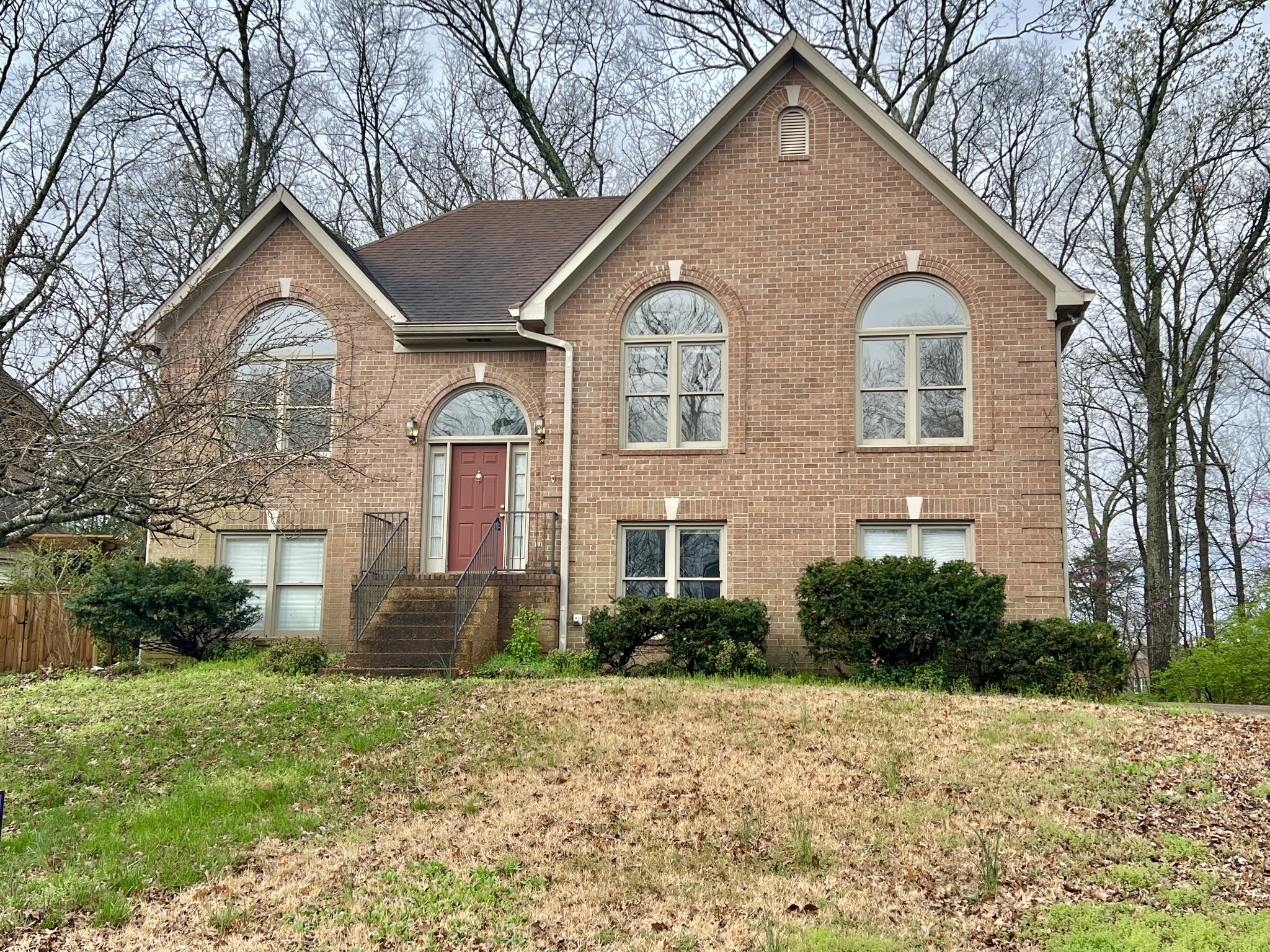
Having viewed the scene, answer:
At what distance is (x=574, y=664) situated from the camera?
1488 centimetres

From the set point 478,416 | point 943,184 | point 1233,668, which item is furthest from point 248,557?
point 1233,668

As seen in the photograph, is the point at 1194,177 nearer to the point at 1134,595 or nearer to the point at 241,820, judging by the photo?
the point at 1134,595

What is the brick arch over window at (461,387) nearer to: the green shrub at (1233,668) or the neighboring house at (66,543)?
the neighboring house at (66,543)

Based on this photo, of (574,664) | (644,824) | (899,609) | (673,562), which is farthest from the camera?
(673,562)

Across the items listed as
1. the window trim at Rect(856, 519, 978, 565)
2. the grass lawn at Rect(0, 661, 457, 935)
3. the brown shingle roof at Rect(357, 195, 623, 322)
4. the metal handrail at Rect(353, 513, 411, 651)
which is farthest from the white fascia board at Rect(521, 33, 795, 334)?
the grass lawn at Rect(0, 661, 457, 935)

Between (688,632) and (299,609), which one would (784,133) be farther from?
(299,609)

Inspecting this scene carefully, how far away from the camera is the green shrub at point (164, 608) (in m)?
16.2

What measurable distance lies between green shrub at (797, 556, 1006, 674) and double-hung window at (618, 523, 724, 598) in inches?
78.3

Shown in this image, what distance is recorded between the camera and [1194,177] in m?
23.0

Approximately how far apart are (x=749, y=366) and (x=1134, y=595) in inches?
604

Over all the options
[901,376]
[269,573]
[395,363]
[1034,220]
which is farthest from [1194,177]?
[269,573]

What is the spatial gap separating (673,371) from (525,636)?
4372 millimetres

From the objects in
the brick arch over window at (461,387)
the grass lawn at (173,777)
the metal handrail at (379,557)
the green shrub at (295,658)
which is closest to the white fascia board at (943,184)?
the brick arch over window at (461,387)

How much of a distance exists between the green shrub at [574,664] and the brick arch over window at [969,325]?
4562 millimetres
